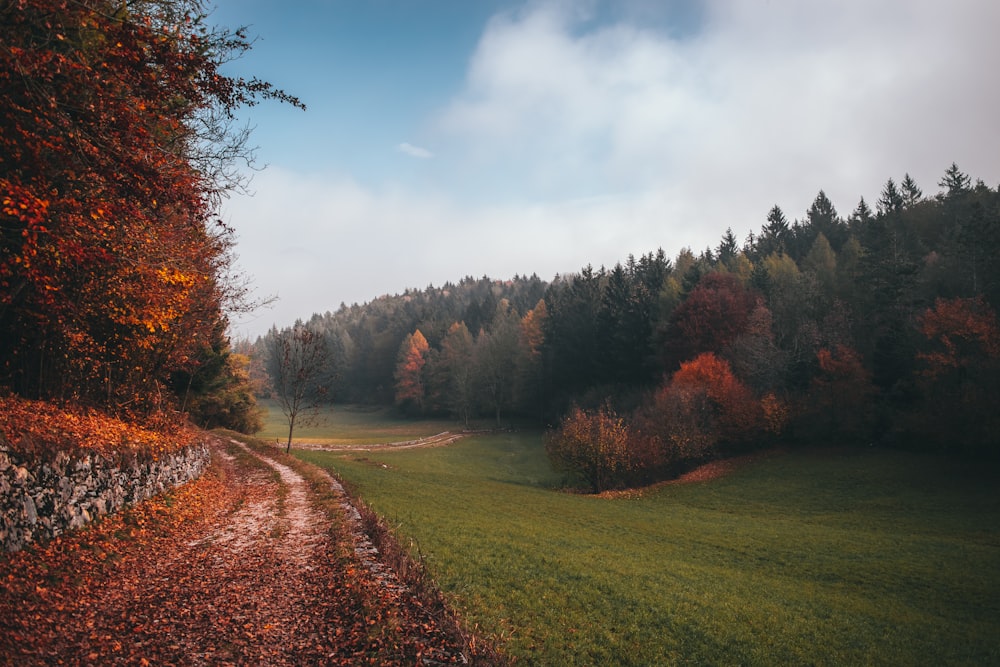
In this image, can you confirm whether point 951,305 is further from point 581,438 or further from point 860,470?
point 581,438

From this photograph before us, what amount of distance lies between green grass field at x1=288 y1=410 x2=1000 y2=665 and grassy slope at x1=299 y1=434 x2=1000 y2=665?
7 centimetres

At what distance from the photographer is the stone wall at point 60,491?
9.38 meters

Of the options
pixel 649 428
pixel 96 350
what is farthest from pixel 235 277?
pixel 649 428

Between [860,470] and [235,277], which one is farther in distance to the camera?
[860,470]

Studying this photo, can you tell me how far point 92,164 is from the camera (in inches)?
359

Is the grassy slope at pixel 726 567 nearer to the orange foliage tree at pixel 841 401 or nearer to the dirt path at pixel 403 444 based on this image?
the orange foliage tree at pixel 841 401

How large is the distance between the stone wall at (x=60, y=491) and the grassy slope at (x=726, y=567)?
7.79 metres

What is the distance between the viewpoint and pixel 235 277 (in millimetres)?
25172

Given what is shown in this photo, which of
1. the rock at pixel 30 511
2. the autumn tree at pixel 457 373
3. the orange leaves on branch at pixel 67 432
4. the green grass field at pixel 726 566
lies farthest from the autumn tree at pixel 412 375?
the rock at pixel 30 511

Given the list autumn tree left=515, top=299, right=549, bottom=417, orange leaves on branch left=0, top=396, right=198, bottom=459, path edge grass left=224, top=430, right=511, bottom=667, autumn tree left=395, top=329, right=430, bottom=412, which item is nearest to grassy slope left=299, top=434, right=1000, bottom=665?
path edge grass left=224, top=430, right=511, bottom=667

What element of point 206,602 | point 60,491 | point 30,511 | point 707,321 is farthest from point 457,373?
point 206,602

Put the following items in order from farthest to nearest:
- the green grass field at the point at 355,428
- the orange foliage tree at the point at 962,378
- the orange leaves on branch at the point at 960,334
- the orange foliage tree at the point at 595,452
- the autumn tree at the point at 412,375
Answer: the autumn tree at the point at 412,375 → the green grass field at the point at 355,428 → the orange foliage tree at the point at 595,452 → the orange leaves on branch at the point at 960,334 → the orange foliage tree at the point at 962,378

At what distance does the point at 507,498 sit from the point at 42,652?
23.8 m

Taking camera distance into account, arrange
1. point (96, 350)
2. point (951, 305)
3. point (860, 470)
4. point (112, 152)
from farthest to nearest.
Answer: point (951, 305)
point (860, 470)
point (96, 350)
point (112, 152)
